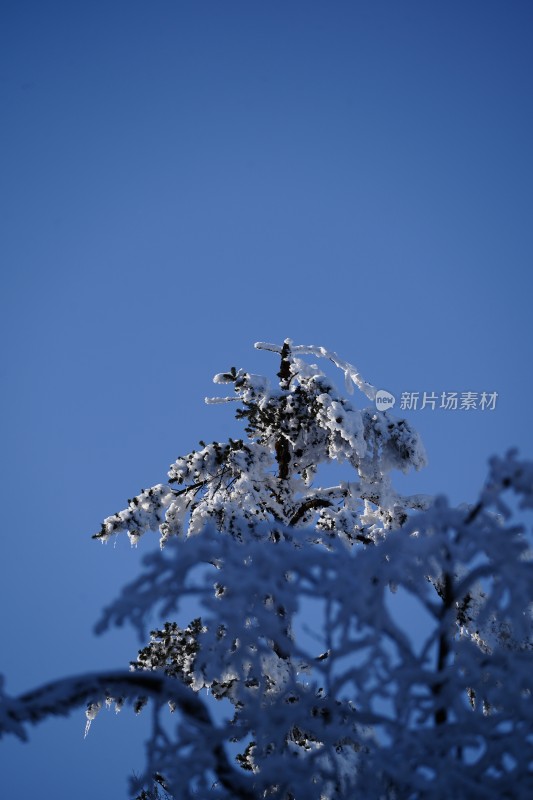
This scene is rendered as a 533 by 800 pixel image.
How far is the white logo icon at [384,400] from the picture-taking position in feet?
32.5

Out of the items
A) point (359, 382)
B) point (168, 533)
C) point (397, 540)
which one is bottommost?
point (397, 540)

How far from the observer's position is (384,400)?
10.2 m

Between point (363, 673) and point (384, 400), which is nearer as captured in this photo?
point (363, 673)

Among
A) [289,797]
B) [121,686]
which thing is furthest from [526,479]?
[289,797]

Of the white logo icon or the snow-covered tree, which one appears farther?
the white logo icon

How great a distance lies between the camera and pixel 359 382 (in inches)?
417

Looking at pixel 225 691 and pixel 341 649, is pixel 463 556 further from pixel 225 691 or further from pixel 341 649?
pixel 225 691

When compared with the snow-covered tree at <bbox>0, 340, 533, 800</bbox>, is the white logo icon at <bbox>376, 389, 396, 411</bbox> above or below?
above

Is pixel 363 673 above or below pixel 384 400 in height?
below

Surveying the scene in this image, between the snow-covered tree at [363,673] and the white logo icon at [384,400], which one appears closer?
the snow-covered tree at [363,673]

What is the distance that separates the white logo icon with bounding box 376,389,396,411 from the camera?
9.92 metres

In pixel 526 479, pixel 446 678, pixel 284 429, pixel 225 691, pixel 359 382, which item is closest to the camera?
pixel 526 479

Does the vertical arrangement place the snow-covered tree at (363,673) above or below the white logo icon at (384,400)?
below

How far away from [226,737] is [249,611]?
55 cm
